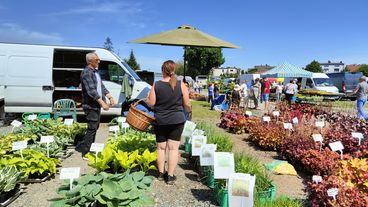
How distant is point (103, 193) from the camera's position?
2709 millimetres

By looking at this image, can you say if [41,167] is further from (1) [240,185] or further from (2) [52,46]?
(2) [52,46]

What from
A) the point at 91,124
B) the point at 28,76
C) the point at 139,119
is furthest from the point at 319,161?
the point at 28,76

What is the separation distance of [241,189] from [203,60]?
61.8 meters

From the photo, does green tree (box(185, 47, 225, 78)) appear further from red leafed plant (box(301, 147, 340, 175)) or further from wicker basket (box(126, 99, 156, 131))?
wicker basket (box(126, 99, 156, 131))

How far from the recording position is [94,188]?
2.76 meters

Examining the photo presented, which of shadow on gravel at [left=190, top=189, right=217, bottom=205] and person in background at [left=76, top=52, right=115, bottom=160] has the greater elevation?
person in background at [left=76, top=52, right=115, bottom=160]

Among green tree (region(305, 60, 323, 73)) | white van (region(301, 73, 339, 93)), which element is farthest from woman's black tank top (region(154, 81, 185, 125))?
green tree (region(305, 60, 323, 73))

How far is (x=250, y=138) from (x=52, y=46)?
20.0ft

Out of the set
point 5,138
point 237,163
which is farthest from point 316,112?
point 5,138

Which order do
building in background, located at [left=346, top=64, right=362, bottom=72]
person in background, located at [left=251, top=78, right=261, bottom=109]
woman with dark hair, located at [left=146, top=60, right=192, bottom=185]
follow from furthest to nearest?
building in background, located at [left=346, top=64, right=362, bottom=72] → person in background, located at [left=251, top=78, right=261, bottom=109] → woman with dark hair, located at [left=146, top=60, right=192, bottom=185]

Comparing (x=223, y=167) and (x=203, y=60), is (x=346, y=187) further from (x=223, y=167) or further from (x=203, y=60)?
(x=203, y=60)

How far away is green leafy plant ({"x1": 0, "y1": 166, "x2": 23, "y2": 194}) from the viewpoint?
3536 mm

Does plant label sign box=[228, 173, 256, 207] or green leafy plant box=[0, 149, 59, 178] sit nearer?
plant label sign box=[228, 173, 256, 207]

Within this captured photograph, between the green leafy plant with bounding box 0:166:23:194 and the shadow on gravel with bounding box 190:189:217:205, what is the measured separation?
2.14 metres
